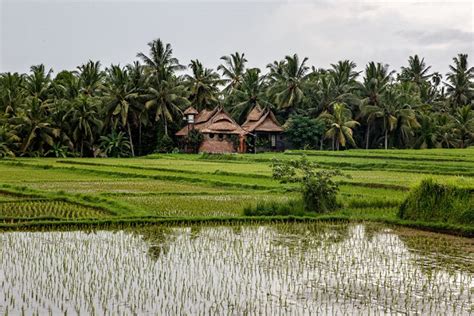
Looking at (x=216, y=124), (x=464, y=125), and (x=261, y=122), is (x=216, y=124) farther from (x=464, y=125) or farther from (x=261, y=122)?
(x=464, y=125)

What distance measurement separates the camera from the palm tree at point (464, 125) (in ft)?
118

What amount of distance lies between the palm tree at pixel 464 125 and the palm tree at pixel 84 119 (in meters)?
20.2

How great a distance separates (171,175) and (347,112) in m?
17.4

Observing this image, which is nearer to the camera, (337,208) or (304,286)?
(304,286)

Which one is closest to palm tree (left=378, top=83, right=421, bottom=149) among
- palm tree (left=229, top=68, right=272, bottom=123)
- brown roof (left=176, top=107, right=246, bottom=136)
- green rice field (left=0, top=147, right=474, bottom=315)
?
palm tree (left=229, top=68, right=272, bottom=123)

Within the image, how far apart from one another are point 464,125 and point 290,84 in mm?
10102

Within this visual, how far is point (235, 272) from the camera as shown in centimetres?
727

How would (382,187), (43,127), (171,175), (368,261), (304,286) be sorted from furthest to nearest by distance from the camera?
(43,127) < (171,175) < (382,187) < (368,261) < (304,286)

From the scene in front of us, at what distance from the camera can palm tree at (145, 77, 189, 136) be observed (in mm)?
35781

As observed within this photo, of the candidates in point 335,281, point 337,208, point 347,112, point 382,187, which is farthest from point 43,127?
point 335,281

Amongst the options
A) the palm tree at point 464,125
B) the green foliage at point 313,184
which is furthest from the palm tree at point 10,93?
the green foliage at point 313,184

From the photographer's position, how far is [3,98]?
36938 millimetres

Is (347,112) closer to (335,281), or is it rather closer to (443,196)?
(443,196)

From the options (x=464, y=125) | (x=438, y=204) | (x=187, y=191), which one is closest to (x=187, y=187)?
(x=187, y=191)
